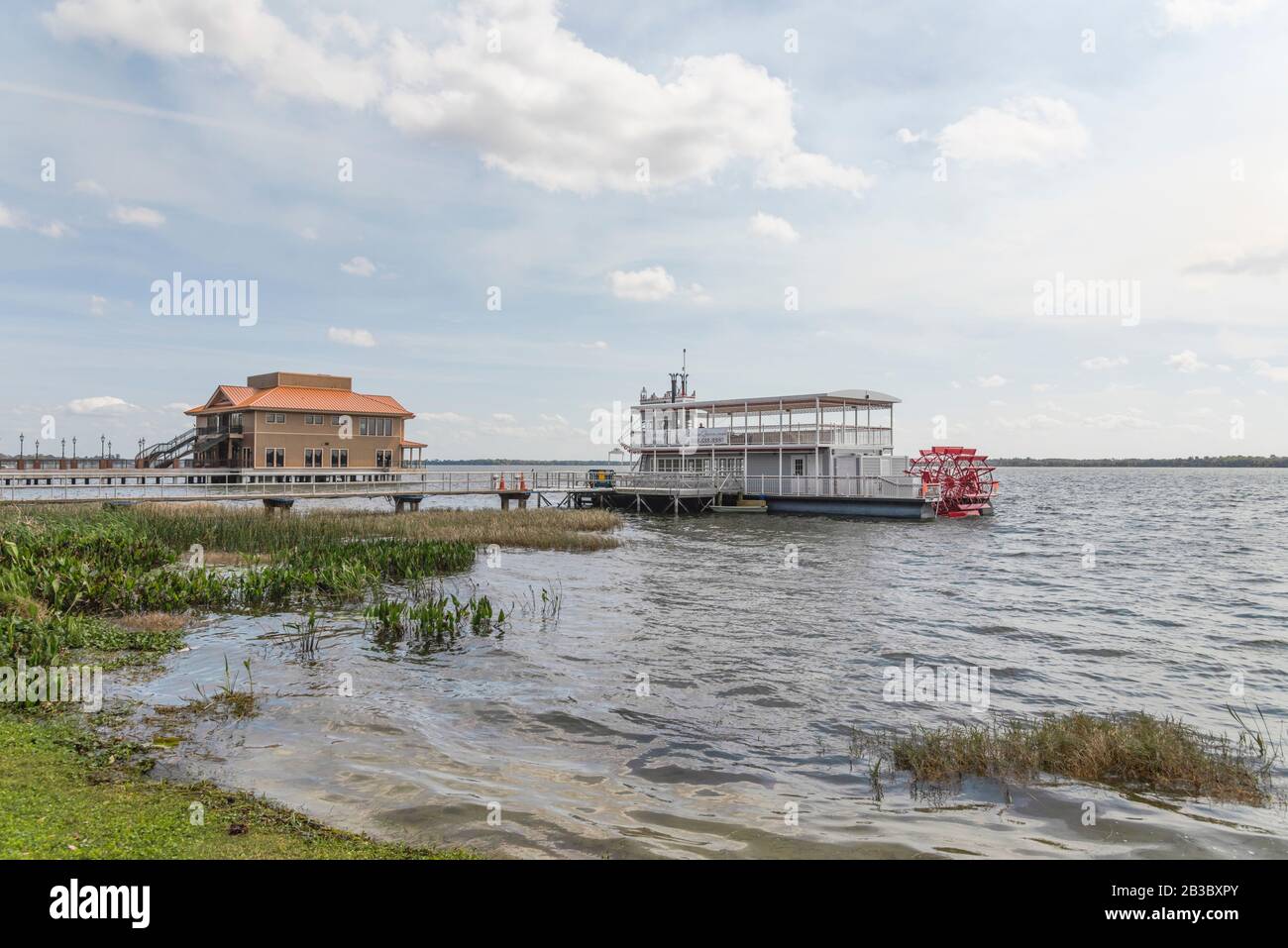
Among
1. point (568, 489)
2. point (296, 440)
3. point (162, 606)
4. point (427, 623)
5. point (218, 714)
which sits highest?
point (296, 440)

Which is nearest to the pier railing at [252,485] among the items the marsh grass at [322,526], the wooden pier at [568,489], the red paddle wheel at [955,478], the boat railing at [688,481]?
the wooden pier at [568,489]

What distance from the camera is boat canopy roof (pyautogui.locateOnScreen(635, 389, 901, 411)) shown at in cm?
4369

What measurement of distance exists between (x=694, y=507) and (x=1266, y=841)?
41.8 meters

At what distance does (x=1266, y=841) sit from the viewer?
6.92m

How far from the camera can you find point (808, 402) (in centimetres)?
4553

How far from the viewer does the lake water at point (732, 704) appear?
6.97 metres

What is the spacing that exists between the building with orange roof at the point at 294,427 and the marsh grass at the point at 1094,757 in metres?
55.1

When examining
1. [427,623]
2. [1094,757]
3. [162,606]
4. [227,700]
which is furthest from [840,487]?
[227,700]

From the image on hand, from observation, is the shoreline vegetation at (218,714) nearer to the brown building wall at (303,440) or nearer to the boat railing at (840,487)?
the boat railing at (840,487)

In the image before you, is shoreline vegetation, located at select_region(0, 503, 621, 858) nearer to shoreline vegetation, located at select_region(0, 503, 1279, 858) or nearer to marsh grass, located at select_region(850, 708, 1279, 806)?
shoreline vegetation, located at select_region(0, 503, 1279, 858)

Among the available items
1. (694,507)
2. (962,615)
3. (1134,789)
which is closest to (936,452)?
(694,507)

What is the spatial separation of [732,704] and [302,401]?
2169 inches

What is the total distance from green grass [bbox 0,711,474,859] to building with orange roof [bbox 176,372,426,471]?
52.4m

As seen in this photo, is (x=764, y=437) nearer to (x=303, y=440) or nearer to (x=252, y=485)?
(x=252, y=485)
